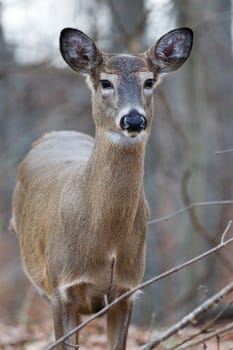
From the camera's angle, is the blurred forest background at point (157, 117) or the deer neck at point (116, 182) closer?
the deer neck at point (116, 182)

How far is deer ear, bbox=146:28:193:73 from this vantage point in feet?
22.7

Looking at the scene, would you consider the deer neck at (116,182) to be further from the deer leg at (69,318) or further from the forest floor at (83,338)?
the forest floor at (83,338)

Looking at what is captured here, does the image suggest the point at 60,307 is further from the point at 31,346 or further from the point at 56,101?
the point at 56,101

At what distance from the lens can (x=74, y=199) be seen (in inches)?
266

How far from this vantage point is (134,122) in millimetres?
5844

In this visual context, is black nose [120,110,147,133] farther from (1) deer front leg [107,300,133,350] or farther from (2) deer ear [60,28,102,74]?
(1) deer front leg [107,300,133,350]

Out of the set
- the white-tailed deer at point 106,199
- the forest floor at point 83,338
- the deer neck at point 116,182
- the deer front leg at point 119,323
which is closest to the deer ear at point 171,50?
→ the white-tailed deer at point 106,199

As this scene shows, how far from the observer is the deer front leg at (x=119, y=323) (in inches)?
273

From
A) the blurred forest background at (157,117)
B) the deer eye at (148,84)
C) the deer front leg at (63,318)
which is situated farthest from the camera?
the blurred forest background at (157,117)

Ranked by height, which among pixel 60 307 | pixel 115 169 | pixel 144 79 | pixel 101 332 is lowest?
pixel 101 332

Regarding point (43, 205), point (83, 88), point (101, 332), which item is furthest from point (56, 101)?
point (43, 205)

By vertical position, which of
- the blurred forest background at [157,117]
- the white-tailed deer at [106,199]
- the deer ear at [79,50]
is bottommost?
the blurred forest background at [157,117]

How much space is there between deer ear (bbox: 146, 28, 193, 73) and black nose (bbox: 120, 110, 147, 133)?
101cm

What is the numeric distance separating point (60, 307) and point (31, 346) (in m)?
1.82
